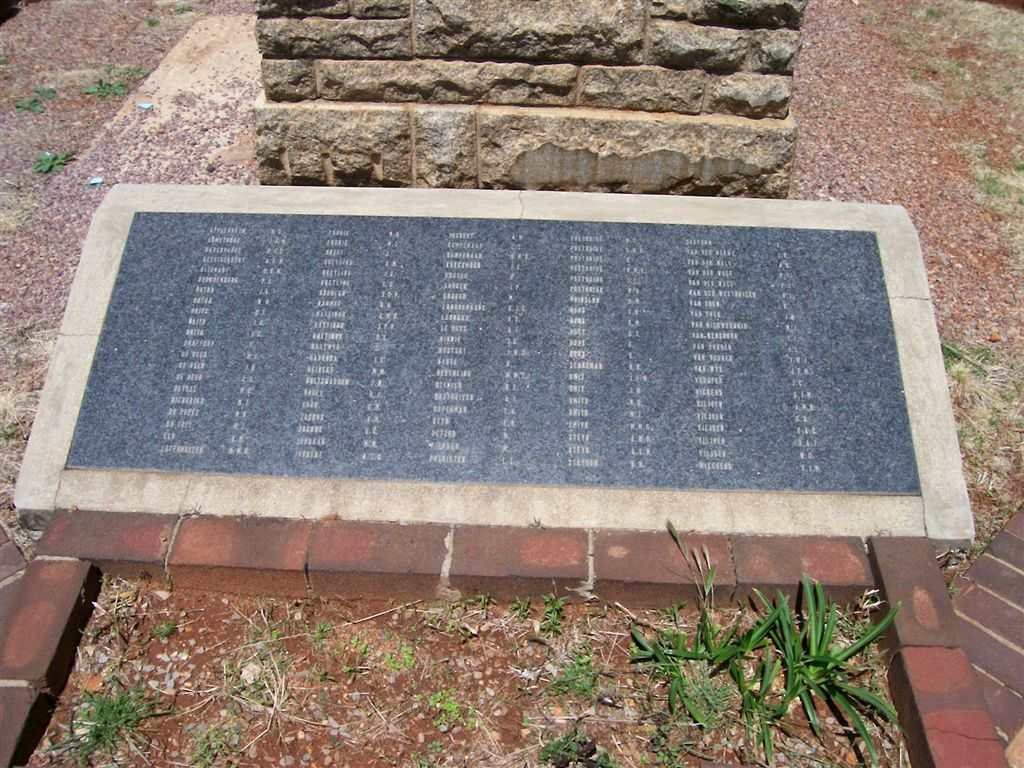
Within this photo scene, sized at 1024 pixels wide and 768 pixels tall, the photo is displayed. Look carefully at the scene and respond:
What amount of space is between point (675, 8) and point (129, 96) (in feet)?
13.3

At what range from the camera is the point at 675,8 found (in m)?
3.64

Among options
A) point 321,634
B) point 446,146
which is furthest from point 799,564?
point 446,146

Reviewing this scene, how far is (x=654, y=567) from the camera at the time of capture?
297cm

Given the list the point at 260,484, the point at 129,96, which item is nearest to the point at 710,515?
the point at 260,484

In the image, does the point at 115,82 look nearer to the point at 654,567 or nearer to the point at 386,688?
the point at 386,688

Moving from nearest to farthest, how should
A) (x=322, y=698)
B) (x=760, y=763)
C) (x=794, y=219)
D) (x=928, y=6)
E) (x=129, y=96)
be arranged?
(x=760, y=763) → (x=322, y=698) → (x=794, y=219) → (x=129, y=96) → (x=928, y=6)

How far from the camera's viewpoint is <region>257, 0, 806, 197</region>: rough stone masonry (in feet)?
12.1

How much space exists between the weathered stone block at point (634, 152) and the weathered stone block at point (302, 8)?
0.78 m

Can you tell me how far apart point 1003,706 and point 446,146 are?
3.25 metres

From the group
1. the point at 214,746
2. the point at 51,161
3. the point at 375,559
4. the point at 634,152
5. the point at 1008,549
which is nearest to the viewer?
the point at 214,746

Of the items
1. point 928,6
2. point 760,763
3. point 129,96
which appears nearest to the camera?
point 760,763

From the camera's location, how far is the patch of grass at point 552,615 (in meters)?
2.96

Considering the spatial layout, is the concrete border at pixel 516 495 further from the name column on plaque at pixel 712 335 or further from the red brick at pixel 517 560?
A: the name column on plaque at pixel 712 335

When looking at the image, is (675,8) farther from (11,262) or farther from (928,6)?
(928,6)
